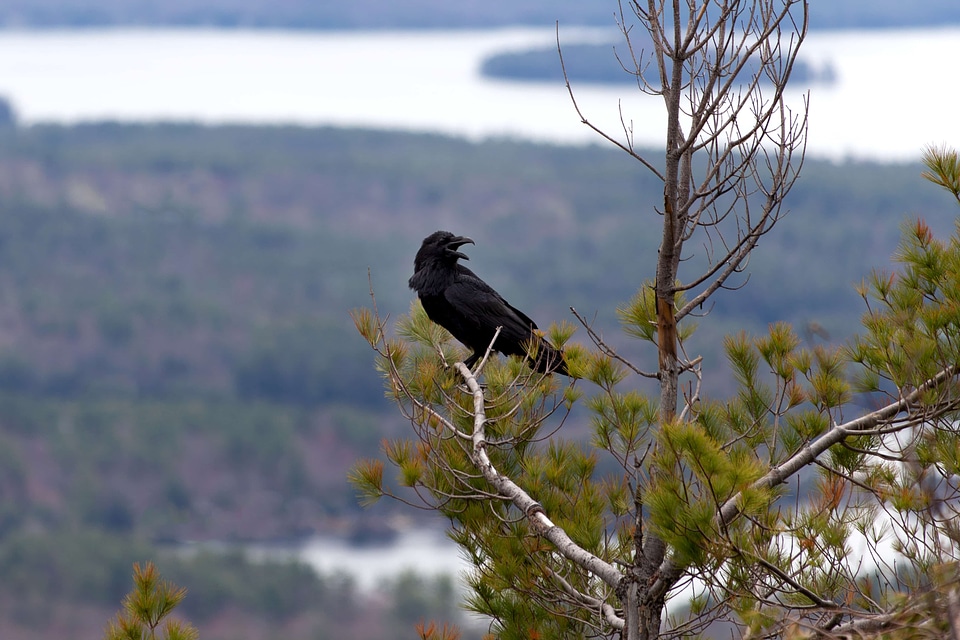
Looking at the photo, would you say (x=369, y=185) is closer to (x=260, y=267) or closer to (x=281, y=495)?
(x=260, y=267)

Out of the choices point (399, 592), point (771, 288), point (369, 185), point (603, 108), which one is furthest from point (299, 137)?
point (399, 592)

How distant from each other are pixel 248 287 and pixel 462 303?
224ft

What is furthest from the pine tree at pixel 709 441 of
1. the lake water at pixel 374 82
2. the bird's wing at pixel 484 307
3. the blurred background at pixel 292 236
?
the lake water at pixel 374 82

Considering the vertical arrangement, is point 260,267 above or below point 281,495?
above

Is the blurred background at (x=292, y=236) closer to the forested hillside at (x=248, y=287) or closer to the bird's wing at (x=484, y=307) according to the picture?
the forested hillside at (x=248, y=287)

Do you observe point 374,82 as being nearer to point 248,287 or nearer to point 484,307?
point 248,287

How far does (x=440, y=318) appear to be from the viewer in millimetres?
7902

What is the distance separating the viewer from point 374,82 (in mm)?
94812

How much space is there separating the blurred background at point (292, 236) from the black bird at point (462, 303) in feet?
77.2

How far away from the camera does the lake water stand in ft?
209

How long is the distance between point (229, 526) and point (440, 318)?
140 ft

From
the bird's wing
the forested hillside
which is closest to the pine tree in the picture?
the bird's wing

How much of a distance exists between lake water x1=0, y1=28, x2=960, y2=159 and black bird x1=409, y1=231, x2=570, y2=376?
176ft

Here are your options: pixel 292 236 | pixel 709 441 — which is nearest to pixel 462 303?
pixel 709 441
